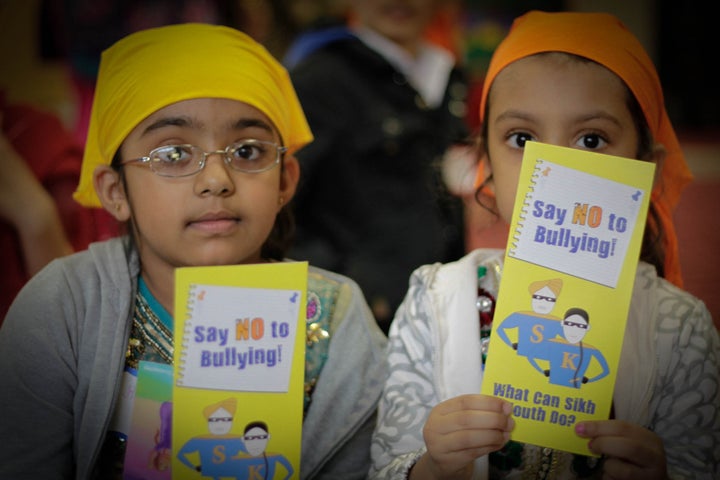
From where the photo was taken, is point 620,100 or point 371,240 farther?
point 371,240

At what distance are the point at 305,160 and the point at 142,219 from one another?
2.25 feet

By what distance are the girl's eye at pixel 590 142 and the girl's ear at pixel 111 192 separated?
715mm

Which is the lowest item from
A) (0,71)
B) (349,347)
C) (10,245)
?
(349,347)

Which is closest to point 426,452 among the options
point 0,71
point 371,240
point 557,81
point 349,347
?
point 349,347

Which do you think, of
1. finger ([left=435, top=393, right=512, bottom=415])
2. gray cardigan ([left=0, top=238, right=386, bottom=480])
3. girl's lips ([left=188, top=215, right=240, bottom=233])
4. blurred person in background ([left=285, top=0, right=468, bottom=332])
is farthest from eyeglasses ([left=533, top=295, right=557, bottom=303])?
blurred person in background ([left=285, top=0, right=468, bottom=332])

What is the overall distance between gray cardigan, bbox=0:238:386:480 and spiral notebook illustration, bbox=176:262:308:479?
0.17m

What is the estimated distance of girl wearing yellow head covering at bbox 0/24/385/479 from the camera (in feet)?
3.45

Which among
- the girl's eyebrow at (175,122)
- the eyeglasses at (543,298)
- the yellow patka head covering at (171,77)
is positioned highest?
the yellow patka head covering at (171,77)

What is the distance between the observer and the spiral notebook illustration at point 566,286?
0.87 meters

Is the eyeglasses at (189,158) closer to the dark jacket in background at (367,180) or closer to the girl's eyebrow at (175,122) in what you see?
the girl's eyebrow at (175,122)

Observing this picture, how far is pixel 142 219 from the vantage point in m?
1.11

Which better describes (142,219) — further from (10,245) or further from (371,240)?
(371,240)

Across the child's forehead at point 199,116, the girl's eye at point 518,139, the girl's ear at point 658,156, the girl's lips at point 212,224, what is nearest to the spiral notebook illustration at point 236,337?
the girl's lips at point 212,224

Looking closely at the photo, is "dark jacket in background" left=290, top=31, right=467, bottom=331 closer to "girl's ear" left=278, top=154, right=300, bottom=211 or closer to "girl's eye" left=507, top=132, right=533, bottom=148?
"girl's ear" left=278, top=154, right=300, bottom=211
